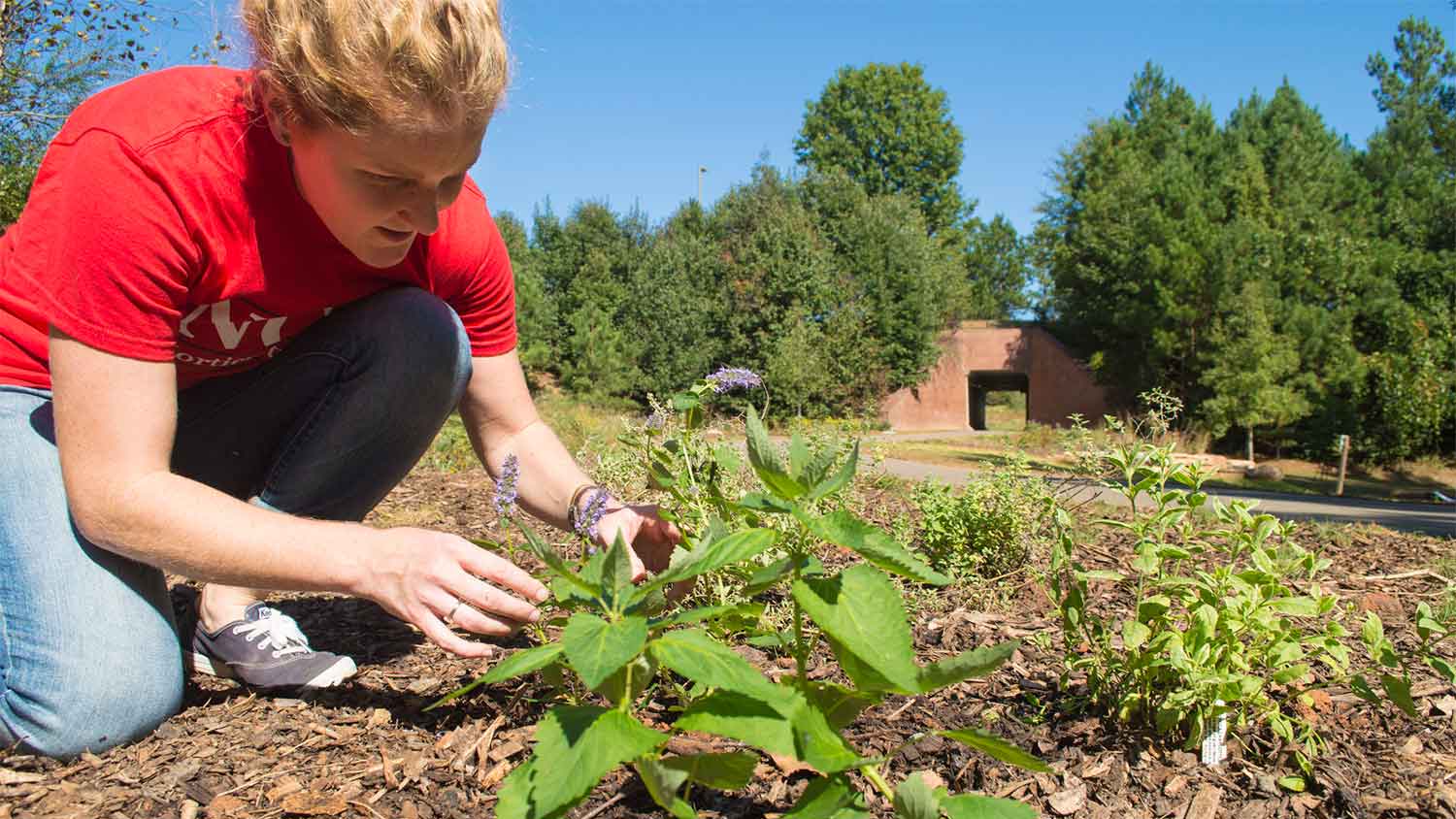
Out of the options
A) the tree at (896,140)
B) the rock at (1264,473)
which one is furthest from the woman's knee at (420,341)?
the tree at (896,140)

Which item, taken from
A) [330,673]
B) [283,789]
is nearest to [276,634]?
[330,673]

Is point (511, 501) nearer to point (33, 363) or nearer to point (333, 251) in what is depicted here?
point (333, 251)

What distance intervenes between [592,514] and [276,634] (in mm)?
802

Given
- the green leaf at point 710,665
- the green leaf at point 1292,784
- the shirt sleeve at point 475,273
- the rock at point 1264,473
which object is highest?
the shirt sleeve at point 475,273

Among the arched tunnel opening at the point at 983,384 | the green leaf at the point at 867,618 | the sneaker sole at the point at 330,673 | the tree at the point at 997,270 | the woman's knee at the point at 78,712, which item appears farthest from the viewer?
the tree at the point at 997,270

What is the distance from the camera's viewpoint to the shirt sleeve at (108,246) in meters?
1.45

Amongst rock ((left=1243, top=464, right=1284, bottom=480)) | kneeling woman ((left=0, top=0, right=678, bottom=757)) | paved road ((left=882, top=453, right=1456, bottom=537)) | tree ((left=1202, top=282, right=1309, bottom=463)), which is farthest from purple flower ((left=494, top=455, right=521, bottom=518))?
tree ((left=1202, top=282, right=1309, bottom=463))

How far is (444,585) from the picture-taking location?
132 cm

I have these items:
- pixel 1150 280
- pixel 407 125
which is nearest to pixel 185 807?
pixel 407 125

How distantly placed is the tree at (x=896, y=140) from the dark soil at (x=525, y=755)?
38947 mm

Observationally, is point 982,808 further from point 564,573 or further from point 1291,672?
point 1291,672

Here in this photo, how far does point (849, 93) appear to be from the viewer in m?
40.5

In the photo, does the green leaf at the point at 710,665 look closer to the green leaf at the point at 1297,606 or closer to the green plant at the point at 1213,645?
the green plant at the point at 1213,645

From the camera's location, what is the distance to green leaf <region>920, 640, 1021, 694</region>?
102cm
